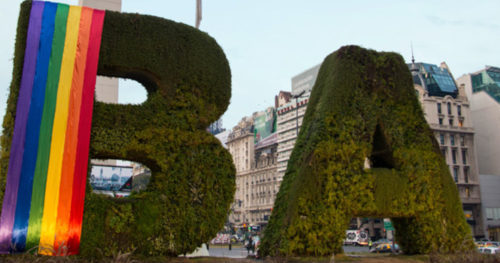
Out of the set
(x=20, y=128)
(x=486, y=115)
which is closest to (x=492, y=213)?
(x=486, y=115)

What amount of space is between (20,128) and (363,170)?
8.92m

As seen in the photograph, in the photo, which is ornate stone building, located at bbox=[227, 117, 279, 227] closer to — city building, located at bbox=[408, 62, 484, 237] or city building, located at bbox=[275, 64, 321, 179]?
city building, located at bbox=[275, 64, 321, 179]

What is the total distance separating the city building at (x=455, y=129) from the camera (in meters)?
70.4

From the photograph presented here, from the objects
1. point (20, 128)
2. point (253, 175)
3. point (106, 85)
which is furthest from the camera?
point (253, 175)

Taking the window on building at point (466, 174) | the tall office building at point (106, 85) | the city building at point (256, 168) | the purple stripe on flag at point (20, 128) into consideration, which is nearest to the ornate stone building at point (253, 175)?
the city building at point (256, 168)

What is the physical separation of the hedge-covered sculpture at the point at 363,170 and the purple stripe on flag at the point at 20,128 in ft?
20.3

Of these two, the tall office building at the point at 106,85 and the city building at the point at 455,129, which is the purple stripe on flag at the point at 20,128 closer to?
the tall office building at the point at 106,85

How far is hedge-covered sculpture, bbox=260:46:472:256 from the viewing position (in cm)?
1170

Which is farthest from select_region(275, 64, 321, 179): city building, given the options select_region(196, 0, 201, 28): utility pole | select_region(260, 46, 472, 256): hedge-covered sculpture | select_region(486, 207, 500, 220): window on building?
select_region(260, 46, 472, 256): hedge-covered sculpture

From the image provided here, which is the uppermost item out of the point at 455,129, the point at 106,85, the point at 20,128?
the point at 455,129

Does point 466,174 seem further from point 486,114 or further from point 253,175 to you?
point 253,175

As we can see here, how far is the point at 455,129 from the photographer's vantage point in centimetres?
7306

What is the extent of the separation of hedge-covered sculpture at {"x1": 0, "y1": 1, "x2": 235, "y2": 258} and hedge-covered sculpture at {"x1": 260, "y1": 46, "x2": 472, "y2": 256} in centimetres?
203

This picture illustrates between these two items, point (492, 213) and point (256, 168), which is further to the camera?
point (256, 168)
